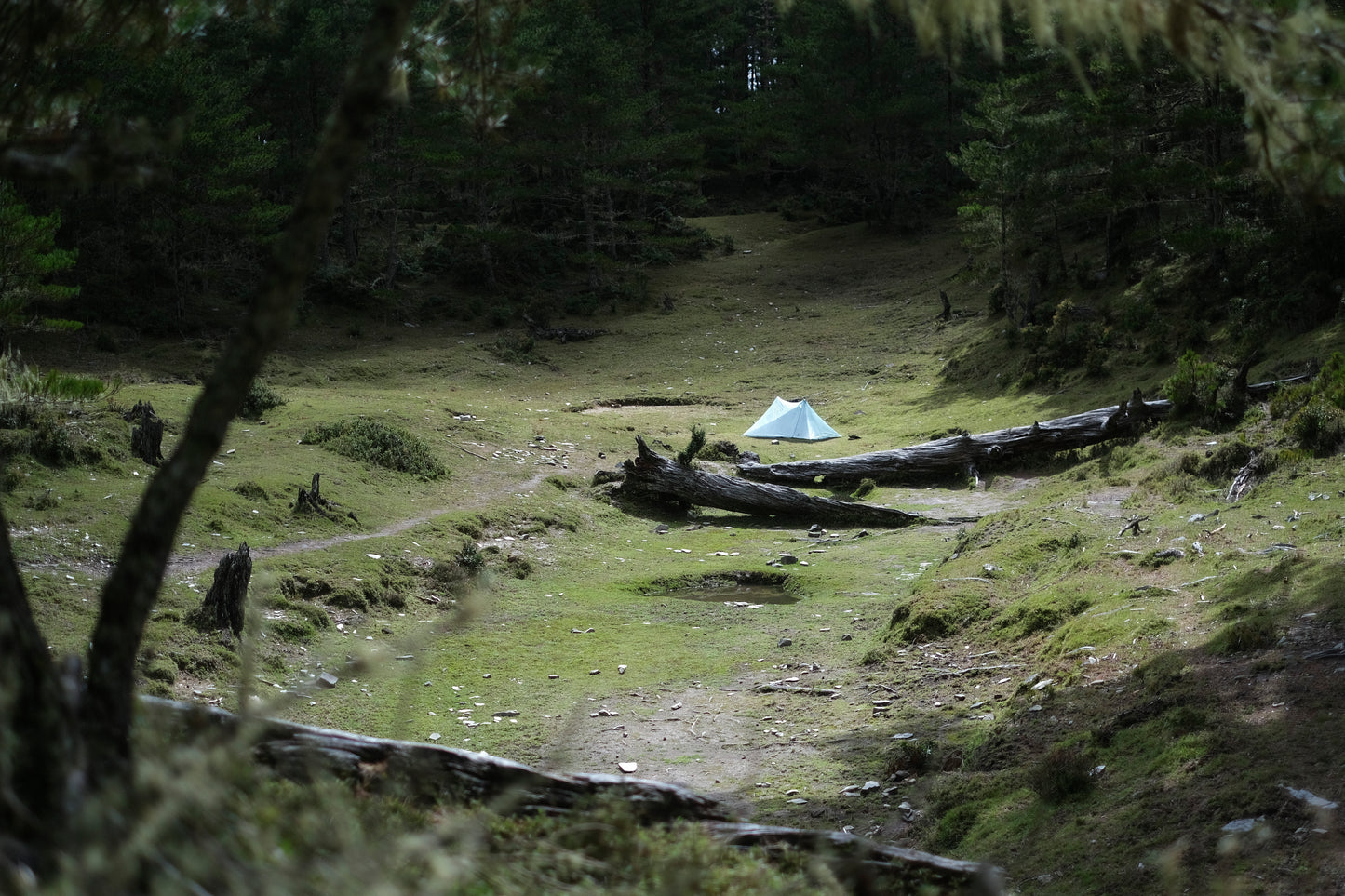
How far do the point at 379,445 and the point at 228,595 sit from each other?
773 centimetres

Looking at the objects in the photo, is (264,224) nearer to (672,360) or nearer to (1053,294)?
(672,360)

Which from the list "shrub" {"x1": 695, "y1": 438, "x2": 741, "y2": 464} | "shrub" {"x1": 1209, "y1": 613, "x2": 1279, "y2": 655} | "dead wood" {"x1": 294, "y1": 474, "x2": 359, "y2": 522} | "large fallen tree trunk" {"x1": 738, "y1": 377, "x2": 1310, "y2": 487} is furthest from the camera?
"shrub" {"x1": 695, "y1": 438, "x2": 741, "y2": 464}

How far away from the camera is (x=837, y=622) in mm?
10852

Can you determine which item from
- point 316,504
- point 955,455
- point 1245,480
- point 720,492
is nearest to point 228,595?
point 316,504

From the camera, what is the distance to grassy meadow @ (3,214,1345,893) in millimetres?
5328

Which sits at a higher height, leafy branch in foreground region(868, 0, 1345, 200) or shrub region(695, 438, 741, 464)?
leafy branch in foreground region(868, 0, 1345, 200)

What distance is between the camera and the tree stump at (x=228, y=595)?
30.1 ft

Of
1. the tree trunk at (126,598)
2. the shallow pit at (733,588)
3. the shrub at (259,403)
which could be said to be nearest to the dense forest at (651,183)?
the tree trunk at (126,598)

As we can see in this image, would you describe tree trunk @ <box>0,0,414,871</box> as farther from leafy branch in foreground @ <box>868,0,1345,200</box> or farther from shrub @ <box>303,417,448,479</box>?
shrub @ <box>303,417,448,479</box>

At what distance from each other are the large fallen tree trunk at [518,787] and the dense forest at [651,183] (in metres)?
4.02

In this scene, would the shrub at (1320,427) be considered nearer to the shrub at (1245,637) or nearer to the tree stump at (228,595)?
the shrub at (1245,637)

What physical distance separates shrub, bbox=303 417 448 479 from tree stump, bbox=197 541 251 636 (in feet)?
23.2

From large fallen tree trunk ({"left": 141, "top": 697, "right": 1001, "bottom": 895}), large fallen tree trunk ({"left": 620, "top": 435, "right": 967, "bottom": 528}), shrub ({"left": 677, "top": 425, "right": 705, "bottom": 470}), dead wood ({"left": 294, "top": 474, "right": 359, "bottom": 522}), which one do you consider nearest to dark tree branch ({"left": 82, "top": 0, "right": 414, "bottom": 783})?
large fallen tree trunk ({"left": 141, "top": 697, "right": 1001, "bottom": 895})

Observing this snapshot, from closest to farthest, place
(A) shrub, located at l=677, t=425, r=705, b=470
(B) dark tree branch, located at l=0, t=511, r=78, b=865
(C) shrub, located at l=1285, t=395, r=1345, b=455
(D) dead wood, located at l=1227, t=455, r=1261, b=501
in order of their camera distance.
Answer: (B) dark tree branch, located at l=0, t=511, r=78, b=865 < (C) shrub, located at l=1285, t=395, r=1345, b=455 < (D) dead wood, located at l=1227, t=455, r=1261, b=501 < (A) shrub, located at l=677, t=425, r=705, b=470
